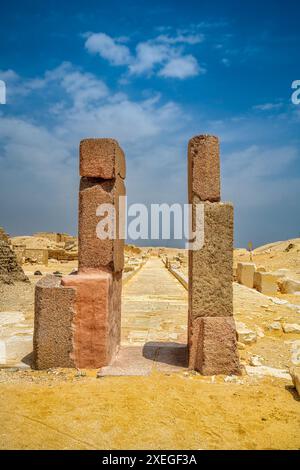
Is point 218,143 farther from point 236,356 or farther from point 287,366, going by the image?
point 287,366

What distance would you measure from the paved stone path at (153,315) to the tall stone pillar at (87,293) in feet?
4.98

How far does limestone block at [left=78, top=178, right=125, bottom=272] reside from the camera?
445 centimetres

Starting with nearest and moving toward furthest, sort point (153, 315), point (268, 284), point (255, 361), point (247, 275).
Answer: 1. point (255, 361)
2. point (153, 315)
3. point (268, 284)
4. point (247, 275)

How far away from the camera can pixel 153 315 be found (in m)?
7.92

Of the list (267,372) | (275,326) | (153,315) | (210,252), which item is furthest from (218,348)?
(153,315)

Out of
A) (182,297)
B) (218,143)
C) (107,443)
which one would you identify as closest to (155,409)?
(107,443)

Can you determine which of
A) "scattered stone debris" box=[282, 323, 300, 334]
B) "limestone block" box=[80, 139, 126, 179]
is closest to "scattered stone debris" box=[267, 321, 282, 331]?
"scattered stone debris" box=[282, 323, 300, 334]

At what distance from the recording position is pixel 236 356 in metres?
4.16

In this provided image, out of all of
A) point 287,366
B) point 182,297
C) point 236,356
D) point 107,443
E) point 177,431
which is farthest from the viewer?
point 182,297

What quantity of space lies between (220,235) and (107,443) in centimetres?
259

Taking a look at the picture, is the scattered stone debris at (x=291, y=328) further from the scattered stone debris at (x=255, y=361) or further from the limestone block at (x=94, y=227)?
the limestone block at (x=94, y=227)

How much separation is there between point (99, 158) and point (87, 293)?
1.73 meters

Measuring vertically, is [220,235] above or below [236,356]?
above

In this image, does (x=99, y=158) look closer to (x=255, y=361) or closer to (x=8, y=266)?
(x=255, y=361)
